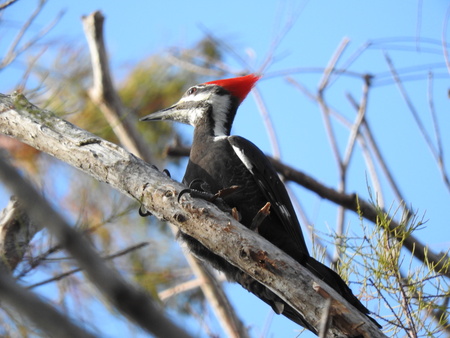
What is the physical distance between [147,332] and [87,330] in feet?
0.29

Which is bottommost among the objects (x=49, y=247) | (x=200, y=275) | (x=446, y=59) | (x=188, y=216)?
(x=49, y=247)

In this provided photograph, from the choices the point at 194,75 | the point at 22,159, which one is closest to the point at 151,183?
the point at 22,159

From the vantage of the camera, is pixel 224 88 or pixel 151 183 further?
pixel 224 88

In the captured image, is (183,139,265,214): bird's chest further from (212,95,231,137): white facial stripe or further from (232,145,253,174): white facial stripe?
(212,95,231,137): white facial stripe

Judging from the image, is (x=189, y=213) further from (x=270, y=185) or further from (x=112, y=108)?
(x=112, y=108)

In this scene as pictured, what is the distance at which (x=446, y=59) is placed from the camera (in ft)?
12.1

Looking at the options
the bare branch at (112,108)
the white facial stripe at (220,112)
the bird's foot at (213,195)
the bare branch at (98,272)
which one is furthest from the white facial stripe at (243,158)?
the bare branch at (98,272)

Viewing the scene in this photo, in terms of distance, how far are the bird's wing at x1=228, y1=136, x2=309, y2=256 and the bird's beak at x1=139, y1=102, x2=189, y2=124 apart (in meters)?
0.71

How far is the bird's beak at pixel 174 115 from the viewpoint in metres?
4.02

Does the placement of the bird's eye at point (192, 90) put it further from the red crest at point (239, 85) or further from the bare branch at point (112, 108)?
the bare branch at point (112, 108)

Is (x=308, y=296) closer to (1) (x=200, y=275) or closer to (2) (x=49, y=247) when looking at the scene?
(2) (x=49, y=247)

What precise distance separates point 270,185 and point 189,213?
2.90 feet

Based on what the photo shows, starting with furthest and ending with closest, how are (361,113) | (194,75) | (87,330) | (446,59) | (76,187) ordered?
(194,75), (76,187), (361,113), (446,59), (87,330)

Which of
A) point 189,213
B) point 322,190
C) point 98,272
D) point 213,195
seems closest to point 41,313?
point 98,272
